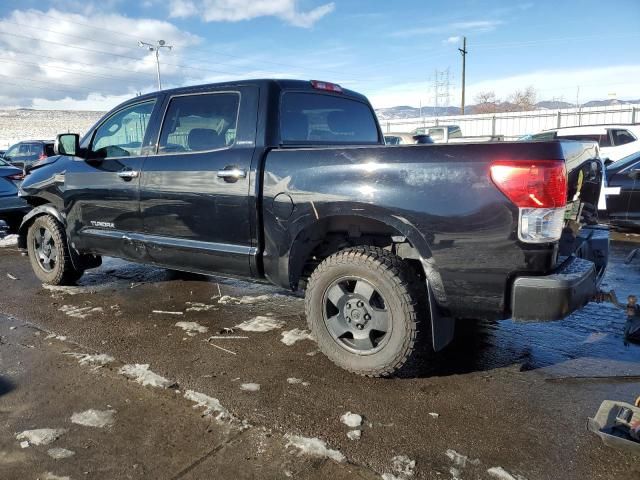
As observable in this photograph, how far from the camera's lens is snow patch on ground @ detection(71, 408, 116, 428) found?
2670 mm

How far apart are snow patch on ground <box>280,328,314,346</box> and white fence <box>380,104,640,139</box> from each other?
2202 centimetres

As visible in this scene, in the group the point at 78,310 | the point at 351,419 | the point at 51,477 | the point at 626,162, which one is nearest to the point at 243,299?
the point at 78,310

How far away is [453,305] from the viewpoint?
2820 mm

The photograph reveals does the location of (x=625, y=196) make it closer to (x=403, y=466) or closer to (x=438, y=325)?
(x=438, y=325)

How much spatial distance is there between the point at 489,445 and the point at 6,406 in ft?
8.75

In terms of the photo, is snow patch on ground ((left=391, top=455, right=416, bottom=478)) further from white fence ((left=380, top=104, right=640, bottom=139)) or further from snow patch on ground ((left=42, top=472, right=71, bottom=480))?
white fence ((left=380, top=104, right=640, bottom=139))

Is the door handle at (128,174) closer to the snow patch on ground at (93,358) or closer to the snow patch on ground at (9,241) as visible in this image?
the snow patch on ground at (93,358)

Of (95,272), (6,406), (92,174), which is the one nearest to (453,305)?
(6,406)

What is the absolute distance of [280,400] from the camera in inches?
114

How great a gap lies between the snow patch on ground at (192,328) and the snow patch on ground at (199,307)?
0.34 m

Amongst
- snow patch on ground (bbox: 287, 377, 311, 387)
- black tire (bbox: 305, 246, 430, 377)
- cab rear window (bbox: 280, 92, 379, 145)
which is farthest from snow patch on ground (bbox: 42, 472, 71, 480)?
cab rear window (bbox: 280, 92, 379, 145)

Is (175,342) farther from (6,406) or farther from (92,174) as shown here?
(92,174)

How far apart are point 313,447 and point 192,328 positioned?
77.8 inches

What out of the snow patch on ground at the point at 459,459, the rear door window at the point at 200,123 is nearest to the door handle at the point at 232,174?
the rear door window at the point at 200,123
